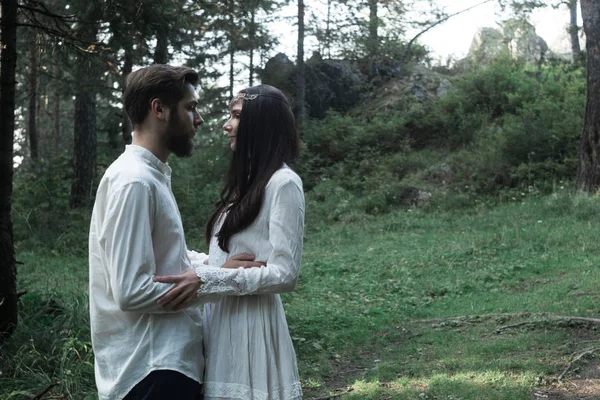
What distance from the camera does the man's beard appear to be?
2414 mm

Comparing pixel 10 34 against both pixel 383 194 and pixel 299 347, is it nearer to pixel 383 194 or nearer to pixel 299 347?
pixel 299 347

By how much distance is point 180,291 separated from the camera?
223 centimetres

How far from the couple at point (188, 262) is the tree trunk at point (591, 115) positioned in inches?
482

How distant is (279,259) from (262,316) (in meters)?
0.24

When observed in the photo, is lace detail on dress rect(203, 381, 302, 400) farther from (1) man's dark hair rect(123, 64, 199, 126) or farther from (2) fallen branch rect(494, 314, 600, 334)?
(2) fallen branch rect(494, 314, 600, 334)

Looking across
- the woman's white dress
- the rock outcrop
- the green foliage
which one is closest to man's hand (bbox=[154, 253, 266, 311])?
the woman's white dress

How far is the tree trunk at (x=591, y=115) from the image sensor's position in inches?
531

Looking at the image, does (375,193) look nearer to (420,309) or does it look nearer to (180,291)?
(420,309)

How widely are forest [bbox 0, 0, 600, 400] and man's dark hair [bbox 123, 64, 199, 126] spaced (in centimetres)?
115

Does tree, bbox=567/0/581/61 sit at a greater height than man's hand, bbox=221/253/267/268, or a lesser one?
greater

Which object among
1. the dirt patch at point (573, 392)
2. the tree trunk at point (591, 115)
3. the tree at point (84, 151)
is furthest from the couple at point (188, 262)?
the tree at point (84, 151)

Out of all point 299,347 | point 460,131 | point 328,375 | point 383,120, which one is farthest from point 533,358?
point 383,120

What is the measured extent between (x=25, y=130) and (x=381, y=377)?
34855 millimetres

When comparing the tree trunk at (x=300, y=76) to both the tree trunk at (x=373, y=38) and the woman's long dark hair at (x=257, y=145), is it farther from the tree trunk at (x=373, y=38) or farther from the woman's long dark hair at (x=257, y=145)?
the woman's long dark hair at (x=257, y=145)
